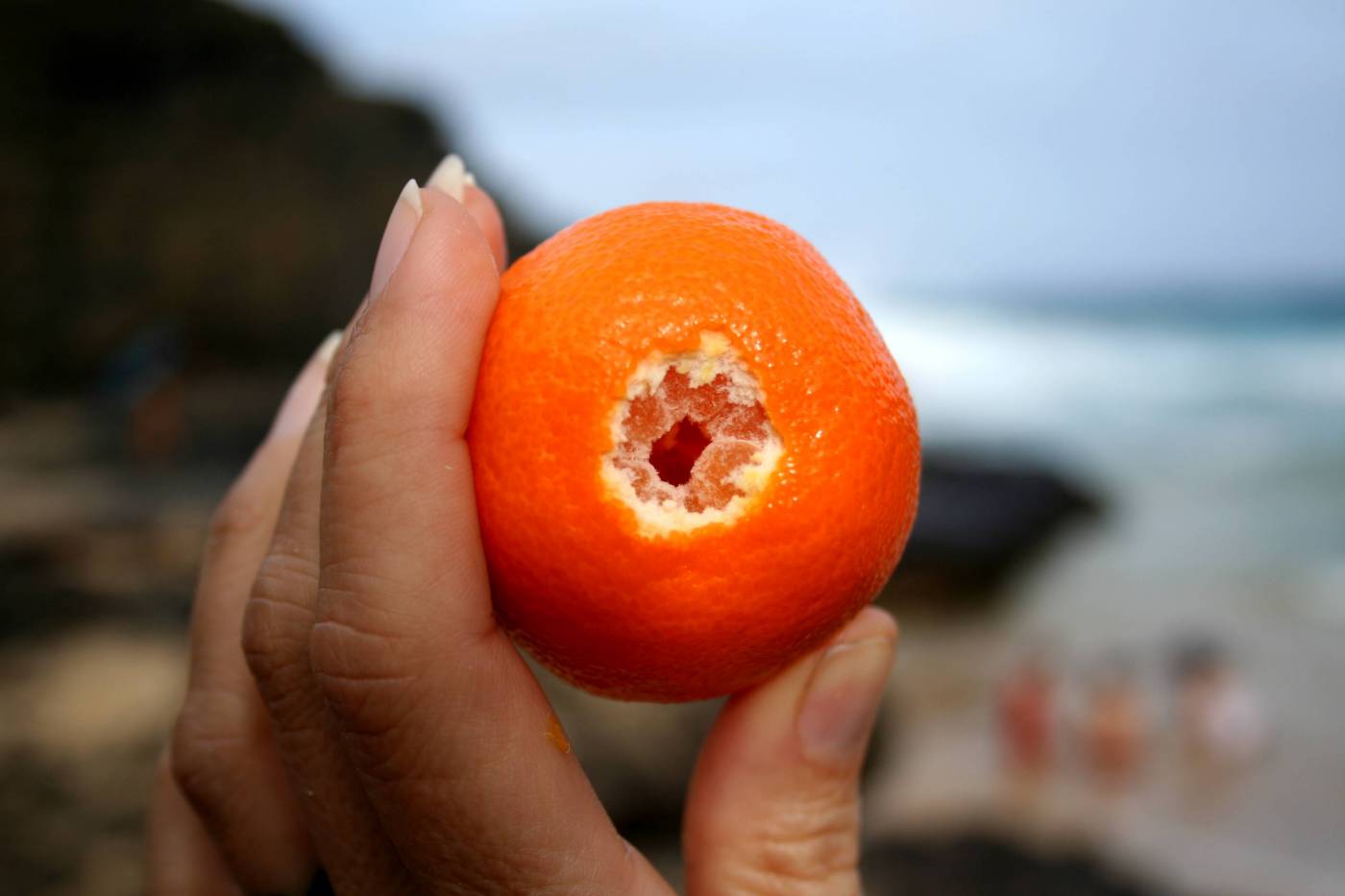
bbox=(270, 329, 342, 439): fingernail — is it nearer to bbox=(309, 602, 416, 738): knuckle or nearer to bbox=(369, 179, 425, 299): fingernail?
bbox=(369, 179, 425, 299): fingernail

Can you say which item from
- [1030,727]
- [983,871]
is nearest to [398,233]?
[983,871]

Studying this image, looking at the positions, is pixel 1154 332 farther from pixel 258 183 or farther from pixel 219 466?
pixel 219 466

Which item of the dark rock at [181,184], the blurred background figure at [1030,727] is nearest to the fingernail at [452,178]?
the blurred background figure at [1030,727]

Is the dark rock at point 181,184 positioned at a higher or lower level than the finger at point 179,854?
lower

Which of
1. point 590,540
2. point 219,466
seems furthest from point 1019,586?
point 590,540

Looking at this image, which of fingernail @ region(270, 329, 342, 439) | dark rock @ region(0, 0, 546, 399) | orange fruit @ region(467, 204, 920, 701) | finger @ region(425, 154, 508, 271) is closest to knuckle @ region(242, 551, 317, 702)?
orange fruit @ region(467, 204, 920, 701)

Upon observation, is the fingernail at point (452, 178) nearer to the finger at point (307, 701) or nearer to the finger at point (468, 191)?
the finger at point (468, 191)

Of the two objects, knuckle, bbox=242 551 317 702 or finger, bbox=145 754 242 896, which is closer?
knuckle, bbox=242 551 317 702
